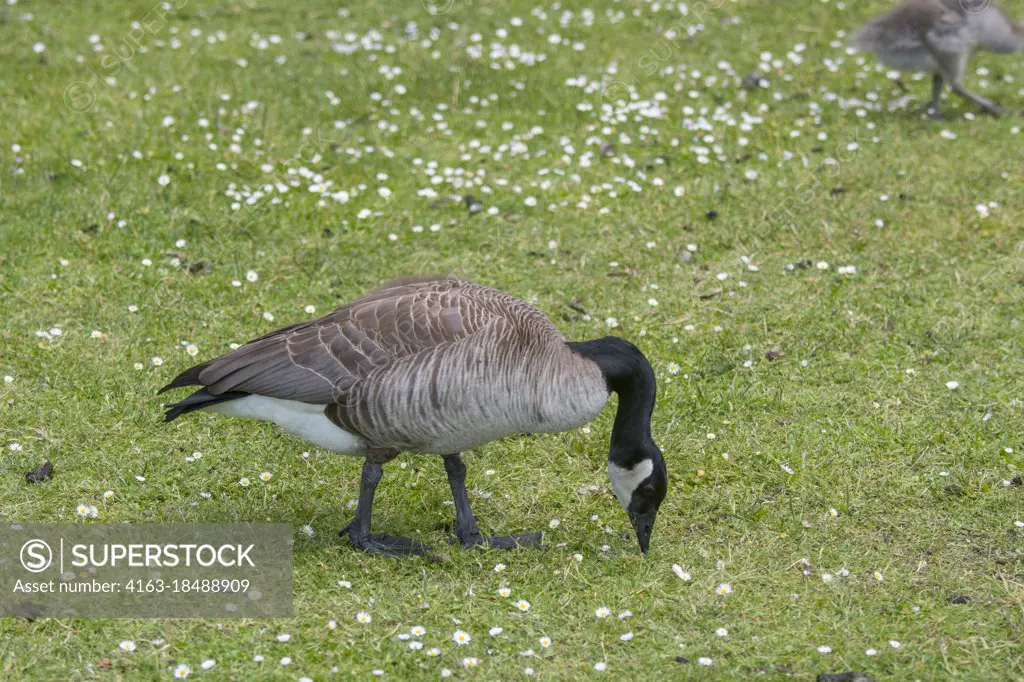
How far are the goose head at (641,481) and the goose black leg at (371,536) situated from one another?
1008 mm

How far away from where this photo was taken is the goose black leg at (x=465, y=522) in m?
5.67

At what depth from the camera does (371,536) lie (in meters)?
5.64

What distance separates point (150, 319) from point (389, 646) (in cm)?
350

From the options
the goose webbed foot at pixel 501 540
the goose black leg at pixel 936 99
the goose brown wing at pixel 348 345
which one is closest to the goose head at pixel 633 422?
the goose brown wing at pixel 348 345

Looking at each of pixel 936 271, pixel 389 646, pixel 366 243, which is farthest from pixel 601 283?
pixel 389 646

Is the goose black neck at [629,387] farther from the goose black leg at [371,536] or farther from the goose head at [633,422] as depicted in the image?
the goose black leg at [371,536]

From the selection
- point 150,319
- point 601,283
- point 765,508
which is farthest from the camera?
point 601,283

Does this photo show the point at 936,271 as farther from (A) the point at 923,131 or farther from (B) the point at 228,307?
(B) the point at 228,307

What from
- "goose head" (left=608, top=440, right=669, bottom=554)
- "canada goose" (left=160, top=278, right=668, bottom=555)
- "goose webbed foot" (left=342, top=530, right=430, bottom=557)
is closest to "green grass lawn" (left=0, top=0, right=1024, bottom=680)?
"goose webbed foot" (left=342, top=530, right=430, bottom=557)

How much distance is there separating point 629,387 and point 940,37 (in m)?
6.38

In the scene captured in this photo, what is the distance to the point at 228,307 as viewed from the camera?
25.2 ft

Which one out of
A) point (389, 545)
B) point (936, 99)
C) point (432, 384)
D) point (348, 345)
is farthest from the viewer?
point (936, 99)

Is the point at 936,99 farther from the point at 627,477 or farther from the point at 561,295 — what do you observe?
the point at 627,477

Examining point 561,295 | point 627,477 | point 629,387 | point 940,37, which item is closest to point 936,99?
point 940,37
